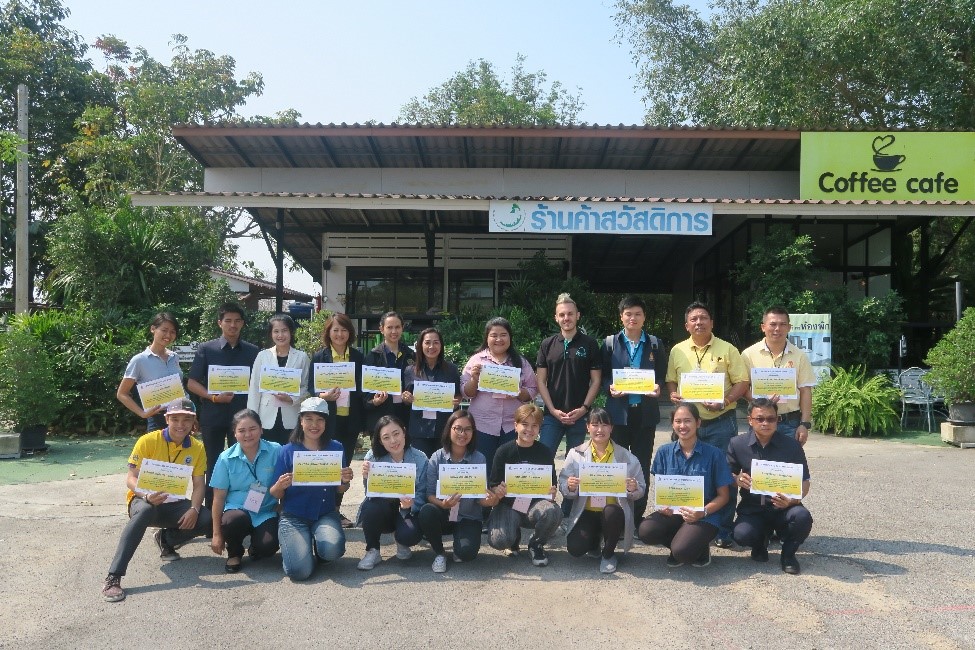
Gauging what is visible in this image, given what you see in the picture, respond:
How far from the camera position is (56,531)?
228 inches

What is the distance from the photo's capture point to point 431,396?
5.48m

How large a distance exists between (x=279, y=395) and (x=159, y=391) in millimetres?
858

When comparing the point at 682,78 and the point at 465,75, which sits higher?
the point at 465,75

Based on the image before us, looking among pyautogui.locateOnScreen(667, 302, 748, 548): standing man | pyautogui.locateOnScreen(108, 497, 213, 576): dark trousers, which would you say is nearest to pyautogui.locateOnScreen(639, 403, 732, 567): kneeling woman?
pyautogui.locateOnScreen(667, 302, 748, 548): standing man

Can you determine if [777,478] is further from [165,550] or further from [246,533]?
[165,550]

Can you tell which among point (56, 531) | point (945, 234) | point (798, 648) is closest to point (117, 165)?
point (56, 531)

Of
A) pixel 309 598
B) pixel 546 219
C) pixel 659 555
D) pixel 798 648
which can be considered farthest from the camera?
pixel 546 219

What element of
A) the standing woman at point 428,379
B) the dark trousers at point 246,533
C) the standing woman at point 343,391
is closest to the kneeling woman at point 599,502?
the standing woman at point 428,379

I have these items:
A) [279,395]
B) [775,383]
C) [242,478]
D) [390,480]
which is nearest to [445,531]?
[390,480]

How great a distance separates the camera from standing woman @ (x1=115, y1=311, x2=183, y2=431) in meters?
5.42

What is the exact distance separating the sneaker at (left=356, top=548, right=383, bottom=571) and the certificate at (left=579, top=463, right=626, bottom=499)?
146 centimetres

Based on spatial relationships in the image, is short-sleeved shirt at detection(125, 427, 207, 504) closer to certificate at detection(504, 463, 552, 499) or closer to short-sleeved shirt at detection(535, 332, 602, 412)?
certificate at detection(504, 463, 552, 499)

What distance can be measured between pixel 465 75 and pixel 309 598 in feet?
110

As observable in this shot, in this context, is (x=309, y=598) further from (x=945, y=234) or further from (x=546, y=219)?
(x=945, y=234)
